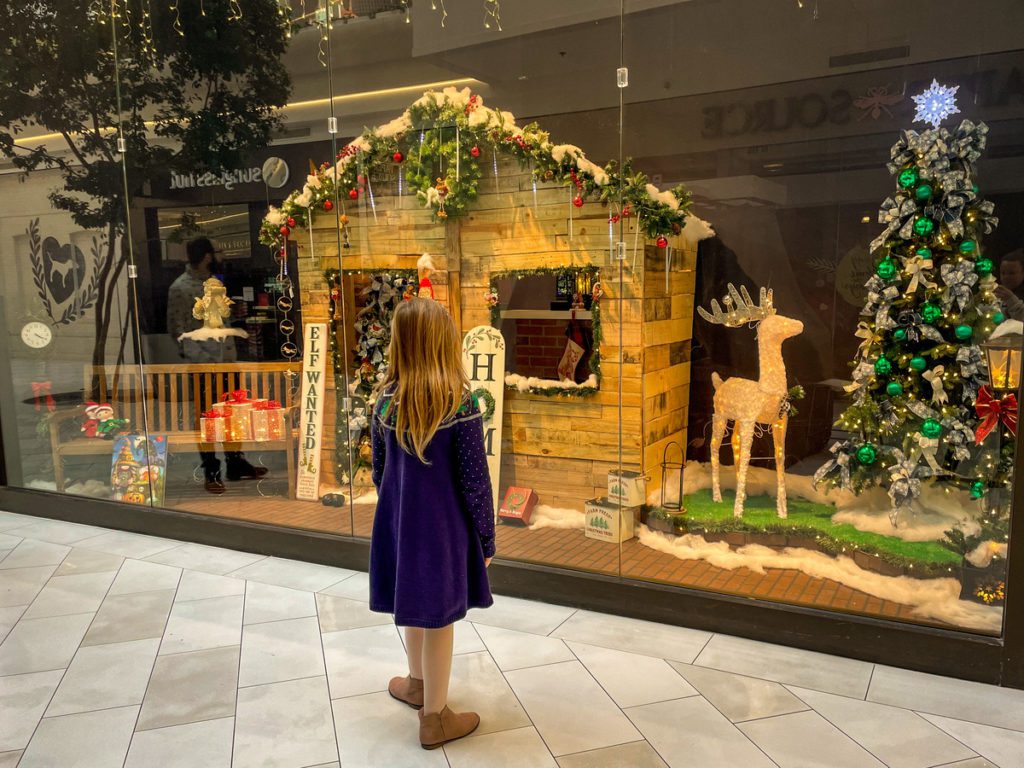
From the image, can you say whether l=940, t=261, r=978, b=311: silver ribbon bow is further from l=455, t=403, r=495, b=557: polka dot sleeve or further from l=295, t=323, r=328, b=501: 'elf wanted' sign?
l=295, t=323, r=328, b=501: 'elf wanted' sign

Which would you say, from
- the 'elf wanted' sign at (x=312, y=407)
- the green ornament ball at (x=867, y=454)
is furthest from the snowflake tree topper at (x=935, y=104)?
the 'elf wanted' sign at (x=312, y=407)

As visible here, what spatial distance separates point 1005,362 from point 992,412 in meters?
0.23

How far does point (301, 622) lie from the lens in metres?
3.51

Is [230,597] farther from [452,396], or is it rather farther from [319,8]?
[319,8]

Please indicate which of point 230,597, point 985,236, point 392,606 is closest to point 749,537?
point 985,236

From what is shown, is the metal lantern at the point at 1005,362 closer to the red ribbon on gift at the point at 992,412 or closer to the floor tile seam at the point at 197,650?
the red ribbon on gift at the point at 992,412

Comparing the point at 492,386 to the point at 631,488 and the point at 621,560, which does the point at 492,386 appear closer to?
the point at 631,488

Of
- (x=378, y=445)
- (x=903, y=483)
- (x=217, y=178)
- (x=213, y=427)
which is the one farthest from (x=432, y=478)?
(x=217, y=178)

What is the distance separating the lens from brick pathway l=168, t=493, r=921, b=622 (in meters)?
3.23

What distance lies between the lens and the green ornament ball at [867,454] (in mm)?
3287

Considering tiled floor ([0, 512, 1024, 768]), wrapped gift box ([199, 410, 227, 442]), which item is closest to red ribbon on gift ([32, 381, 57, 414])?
wrapped gift box ([199, 410, 227, 442])

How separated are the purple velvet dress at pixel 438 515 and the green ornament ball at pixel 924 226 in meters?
2.03

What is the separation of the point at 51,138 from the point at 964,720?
6.01 meters

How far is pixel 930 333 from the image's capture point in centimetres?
310
